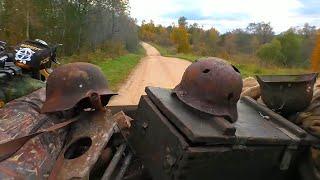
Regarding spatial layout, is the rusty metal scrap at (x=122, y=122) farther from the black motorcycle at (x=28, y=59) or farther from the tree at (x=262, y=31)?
the tree at (x=262, y=31)

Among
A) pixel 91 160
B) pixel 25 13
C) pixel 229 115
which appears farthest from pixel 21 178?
pixel 25 13

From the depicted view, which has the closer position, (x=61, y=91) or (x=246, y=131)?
(x=246, y=131)

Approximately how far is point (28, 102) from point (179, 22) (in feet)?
353

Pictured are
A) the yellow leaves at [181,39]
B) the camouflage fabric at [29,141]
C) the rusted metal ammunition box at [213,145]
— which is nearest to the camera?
the rusted metal ammunition box at [213,145]

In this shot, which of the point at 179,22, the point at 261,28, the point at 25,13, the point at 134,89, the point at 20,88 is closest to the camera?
the point at 20,88

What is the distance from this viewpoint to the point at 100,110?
3307 mm

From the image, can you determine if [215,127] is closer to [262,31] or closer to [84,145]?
[84,145]

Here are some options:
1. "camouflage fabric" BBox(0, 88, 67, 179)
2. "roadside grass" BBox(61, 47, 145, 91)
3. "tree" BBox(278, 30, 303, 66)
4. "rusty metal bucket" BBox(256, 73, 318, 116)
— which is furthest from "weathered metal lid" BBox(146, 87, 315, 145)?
"tree" BBox(278, 30, 303, 66)

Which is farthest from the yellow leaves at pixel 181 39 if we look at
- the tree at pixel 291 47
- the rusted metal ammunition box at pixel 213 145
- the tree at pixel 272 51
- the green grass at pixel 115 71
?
the rusted metal ammunition box at pixel 213 145

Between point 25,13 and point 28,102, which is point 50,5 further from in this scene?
point 28,102

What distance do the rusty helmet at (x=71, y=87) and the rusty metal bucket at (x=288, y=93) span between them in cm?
113

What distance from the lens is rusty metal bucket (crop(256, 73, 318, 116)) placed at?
3.20 metres

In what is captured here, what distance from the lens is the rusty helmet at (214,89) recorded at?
9.63ft

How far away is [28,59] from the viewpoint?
428cm
